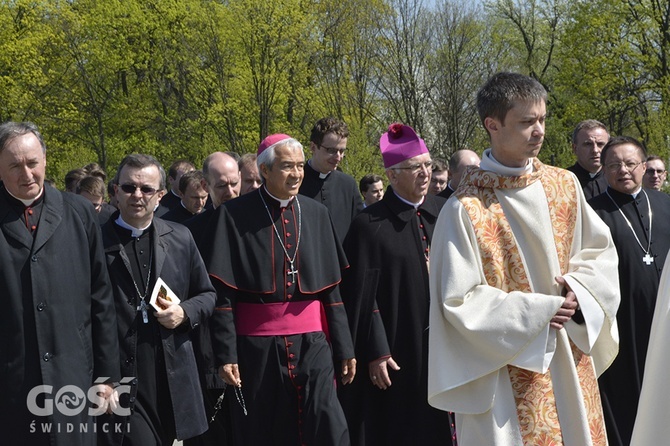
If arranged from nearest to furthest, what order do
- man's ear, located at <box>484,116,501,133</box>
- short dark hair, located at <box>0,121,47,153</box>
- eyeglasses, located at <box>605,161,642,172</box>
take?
man's ear, located at <box>484,116,501,133</box> < short dark hair, located at <box>0,121,47,153</box> < eyeglasses, located at <box>605,161,642,172</box>

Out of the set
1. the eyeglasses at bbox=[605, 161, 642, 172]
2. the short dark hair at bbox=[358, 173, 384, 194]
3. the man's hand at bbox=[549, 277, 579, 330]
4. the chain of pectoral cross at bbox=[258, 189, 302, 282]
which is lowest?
the man's hand at bbox=[549, 277, 579, 330]

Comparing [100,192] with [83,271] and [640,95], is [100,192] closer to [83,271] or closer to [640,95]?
[83,271]

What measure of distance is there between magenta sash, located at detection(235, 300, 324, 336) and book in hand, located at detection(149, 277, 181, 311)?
0.52m

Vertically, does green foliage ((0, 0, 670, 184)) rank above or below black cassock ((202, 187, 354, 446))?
above

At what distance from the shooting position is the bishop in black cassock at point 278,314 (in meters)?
5.62

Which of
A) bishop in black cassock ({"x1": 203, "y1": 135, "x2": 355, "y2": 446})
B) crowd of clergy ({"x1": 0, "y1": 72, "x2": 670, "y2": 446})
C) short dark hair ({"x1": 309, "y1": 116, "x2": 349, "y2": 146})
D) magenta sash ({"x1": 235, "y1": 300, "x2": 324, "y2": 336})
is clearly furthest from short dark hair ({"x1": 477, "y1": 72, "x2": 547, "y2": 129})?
short dark hair ({"x1": 309, "y1": 116, "x2": 349, "y2": 146})

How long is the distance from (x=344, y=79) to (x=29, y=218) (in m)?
24.8

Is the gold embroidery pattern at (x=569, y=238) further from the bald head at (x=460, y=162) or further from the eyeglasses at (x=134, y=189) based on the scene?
the bald head at (x=460, y=162)


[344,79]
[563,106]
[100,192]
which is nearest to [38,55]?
[344,79]

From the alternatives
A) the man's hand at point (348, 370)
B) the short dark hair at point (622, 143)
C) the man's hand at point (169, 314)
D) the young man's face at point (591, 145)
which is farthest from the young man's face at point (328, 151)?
the man's hand at point (169, 314)

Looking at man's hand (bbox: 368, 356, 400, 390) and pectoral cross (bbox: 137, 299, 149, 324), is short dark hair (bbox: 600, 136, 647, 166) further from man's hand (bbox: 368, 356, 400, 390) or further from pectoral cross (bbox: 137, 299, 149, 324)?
pectoral cross (bbox: 137, 299, 149, 324)

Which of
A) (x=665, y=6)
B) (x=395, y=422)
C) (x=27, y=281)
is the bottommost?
(x=395, y=422)

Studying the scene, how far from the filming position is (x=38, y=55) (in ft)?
111

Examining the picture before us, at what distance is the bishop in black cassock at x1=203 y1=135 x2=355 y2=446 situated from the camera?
5625 mm
